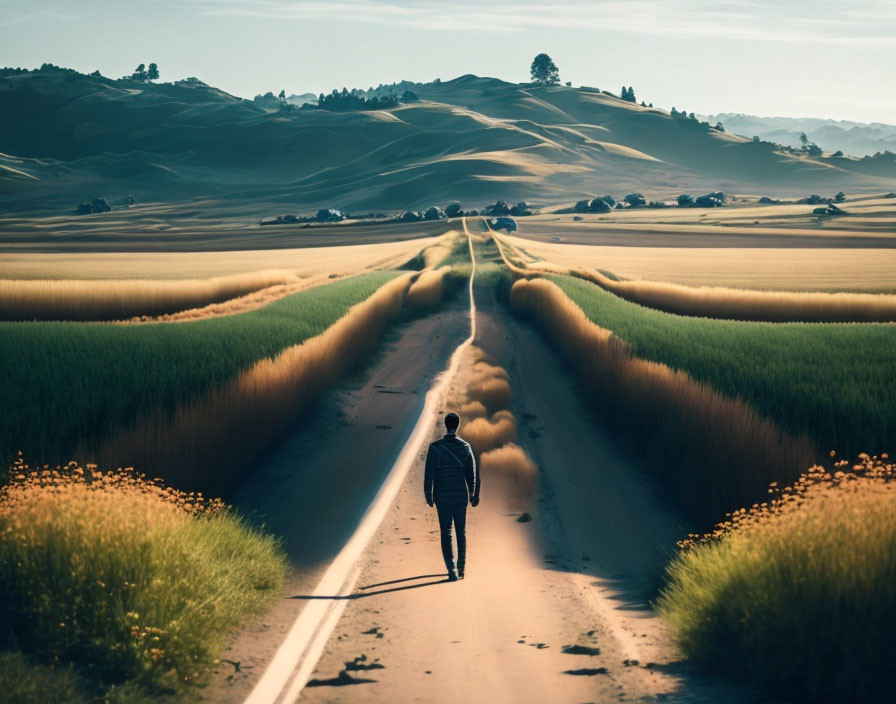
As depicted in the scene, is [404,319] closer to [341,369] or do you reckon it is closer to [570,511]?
[341,369]

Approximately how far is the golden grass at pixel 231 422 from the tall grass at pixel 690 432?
6.66 meters

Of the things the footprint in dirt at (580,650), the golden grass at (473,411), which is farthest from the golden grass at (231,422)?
the footprint in dirt at (580,650)

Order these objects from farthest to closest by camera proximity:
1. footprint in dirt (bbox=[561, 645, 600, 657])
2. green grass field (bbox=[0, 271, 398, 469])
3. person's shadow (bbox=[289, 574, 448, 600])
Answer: green grass field (bbox=[0, 271, 398, 469])
person's shadow (bbox=[289, 574, 448, 600])
footprint in dirt (bbox=[561, 645, 600, 657])

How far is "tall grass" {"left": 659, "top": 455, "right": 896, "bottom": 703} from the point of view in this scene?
6.86 meters

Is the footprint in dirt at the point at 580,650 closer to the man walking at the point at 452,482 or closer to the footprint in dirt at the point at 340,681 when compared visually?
the footprint in dirt at the point at 340,681

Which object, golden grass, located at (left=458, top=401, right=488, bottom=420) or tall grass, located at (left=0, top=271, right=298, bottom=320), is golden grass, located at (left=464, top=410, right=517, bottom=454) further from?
tall grass, located at (left=0, top=271, right=298, bottom=320)

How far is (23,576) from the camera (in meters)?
8.16

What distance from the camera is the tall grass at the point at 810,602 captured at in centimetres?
686

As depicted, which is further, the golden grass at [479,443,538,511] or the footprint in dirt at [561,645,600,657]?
the golden grass at [479,443,538,511]

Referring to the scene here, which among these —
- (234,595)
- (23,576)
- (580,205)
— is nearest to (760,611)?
(234,595)

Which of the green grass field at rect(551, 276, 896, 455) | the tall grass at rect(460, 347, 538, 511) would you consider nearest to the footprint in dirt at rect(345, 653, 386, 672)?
the tall grass at rect(460, 347, 538, 511)

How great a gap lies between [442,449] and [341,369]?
15115mm

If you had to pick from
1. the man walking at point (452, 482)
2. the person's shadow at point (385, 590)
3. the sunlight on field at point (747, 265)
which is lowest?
the person's shadow at point (385, 590)

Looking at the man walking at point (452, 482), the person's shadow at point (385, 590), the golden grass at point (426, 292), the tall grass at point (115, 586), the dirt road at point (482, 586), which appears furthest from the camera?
the golden grass at point (426, 292)
